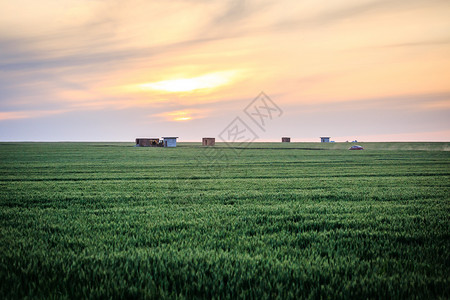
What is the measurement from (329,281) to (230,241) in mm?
2356

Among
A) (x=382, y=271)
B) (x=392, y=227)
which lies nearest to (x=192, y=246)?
(x=382, y=271)

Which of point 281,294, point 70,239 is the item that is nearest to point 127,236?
point 70,239

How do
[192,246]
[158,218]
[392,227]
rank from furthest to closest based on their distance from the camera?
[158,218], [392,227], [192,246]

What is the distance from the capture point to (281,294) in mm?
4000

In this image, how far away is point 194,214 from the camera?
9047mm

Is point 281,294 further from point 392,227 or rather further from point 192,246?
point 392,227

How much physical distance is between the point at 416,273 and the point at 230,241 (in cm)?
335

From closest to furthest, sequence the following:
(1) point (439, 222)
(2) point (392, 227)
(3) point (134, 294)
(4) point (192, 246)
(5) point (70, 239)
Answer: (3) point (134, 294)
(4) point (192, 246)
(5) point (70, 239)
(2) point (392, 227)
(1) point (439, 222)

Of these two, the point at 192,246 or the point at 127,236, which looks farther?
the point at 127,236

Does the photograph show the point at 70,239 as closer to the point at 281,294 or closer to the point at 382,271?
the point at 281,294

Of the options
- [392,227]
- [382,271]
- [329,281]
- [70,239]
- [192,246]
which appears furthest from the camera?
[392,227]

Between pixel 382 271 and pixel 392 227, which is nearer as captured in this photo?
pixel 382 271

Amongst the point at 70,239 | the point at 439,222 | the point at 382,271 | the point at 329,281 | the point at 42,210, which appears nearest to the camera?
the point at 329,281

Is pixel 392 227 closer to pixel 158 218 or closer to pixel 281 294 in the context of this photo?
pixel 281 294
